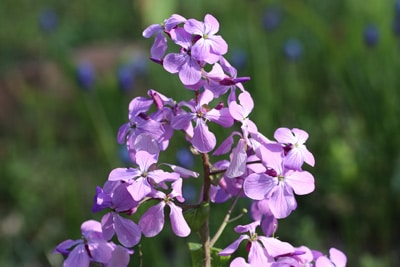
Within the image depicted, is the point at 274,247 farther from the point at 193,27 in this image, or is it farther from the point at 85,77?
the point at 85,77

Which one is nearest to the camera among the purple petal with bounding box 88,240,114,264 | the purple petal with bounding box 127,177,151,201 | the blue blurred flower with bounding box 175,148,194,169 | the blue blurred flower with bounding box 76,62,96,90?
the purple petal with bounding box 127,177,151,201

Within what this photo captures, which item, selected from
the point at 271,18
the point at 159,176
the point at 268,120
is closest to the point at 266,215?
the point at 159,176

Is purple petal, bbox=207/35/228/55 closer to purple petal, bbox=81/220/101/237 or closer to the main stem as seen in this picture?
the main stem

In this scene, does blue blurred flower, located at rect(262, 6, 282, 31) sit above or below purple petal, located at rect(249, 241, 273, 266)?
below

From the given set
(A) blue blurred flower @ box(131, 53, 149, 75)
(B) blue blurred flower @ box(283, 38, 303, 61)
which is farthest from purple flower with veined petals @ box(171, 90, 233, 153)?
(A) blue blurred flower @ box(131, 53, 149, 75)

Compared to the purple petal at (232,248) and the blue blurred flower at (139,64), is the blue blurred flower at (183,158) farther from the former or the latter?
the purple petal at (232,248)

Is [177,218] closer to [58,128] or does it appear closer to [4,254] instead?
[4,254]

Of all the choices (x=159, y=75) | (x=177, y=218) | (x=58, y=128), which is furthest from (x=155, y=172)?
(x=58, y=128)

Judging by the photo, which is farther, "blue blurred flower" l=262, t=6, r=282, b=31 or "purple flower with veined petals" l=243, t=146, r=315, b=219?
"blue blurred flower" l=262, t=6, r=282, b=31

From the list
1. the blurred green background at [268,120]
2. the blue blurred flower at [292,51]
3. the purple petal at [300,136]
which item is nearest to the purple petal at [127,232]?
the purple petal at [300,136]
